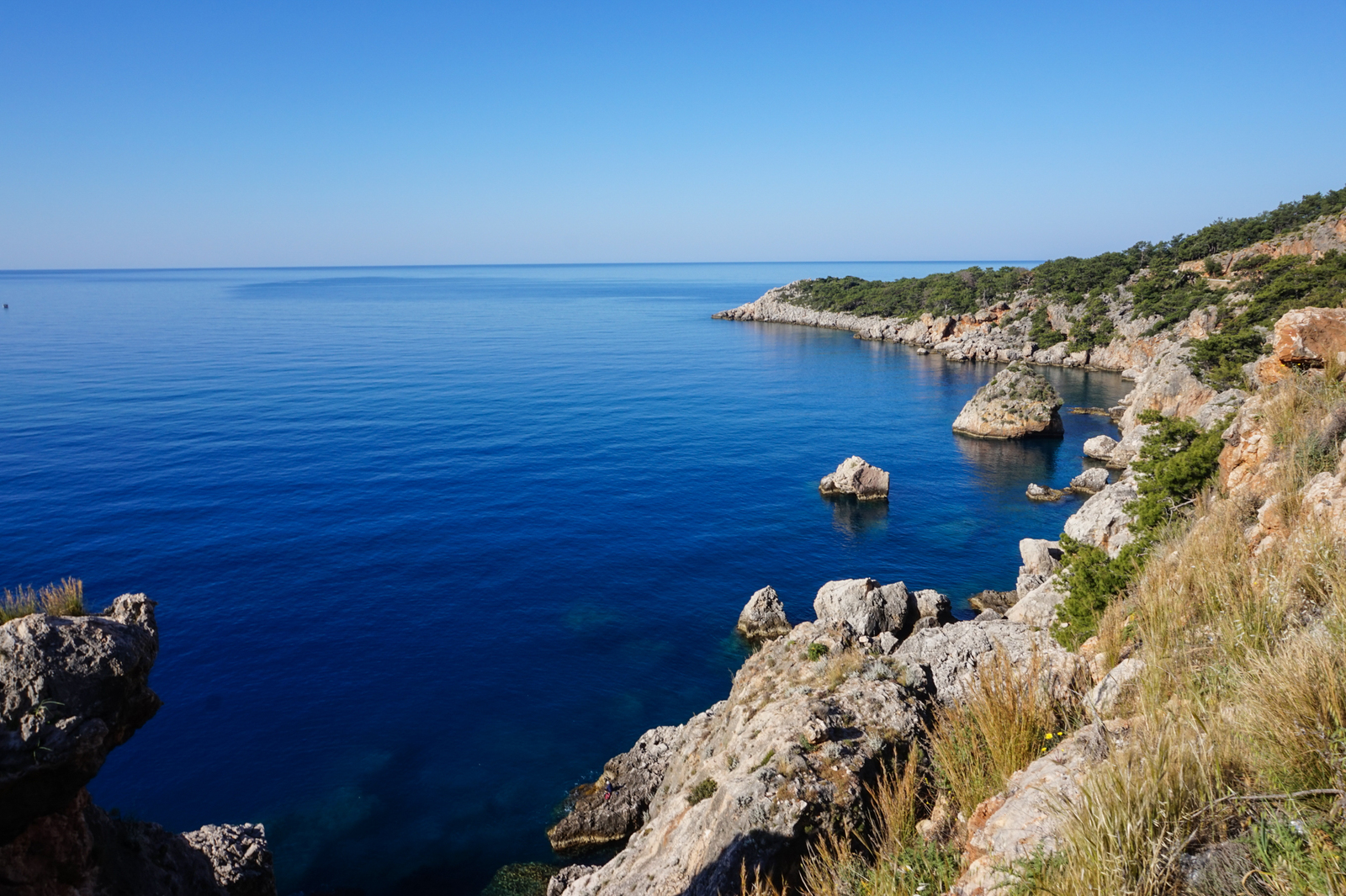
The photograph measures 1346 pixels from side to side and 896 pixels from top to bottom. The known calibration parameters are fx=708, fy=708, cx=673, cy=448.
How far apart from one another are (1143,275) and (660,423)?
86.8m

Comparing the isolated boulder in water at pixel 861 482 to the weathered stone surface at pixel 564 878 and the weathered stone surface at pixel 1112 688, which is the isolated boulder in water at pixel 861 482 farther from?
the weathered stone surface at pixel 1112 688

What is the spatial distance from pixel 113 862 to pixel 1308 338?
107ft

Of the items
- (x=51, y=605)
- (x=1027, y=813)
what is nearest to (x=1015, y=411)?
(x=1027, y=813)

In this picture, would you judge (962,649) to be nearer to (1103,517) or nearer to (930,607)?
(930,607)

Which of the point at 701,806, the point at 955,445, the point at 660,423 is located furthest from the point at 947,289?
the point at 701,806

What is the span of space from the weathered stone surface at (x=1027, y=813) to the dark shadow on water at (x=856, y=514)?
4285 centimetres

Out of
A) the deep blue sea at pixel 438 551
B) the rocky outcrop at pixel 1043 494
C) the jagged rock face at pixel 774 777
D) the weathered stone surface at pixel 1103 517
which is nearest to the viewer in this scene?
the jagged rock face at pixel 774 777

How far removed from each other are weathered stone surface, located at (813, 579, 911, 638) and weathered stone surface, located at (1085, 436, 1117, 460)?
132ft

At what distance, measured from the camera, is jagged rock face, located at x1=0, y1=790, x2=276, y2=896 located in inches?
535

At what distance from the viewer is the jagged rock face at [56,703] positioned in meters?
11.9

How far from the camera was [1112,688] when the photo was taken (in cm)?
897

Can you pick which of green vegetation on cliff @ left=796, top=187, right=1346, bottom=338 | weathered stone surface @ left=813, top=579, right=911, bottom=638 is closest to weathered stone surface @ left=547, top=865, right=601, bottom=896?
weathered stone surface @ left=813, top=579, right=911, bottom=638

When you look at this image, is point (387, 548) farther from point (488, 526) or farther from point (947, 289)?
point (947, 289)

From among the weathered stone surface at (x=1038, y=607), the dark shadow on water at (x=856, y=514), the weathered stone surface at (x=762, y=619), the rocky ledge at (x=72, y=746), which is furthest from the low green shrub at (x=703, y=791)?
the dark shadow on water at (x=856, y=514)
